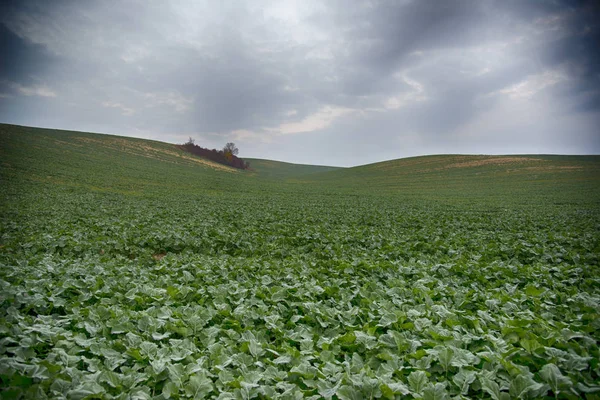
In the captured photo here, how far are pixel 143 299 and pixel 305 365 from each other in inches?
162

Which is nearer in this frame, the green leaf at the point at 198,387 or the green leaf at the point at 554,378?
the green leaf at the point at 554,378

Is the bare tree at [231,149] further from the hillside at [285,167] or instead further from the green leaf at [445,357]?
the green leaf at [445,357]

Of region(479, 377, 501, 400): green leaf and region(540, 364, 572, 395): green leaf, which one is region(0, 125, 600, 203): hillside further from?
region(540, 364, 572, 395): green leaf

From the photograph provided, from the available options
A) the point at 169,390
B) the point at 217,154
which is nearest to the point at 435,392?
the point at 169,390

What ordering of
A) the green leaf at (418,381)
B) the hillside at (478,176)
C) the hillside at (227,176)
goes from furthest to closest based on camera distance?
the hillside at (478,176), the hillside at (227,176), the green leaf at (418,381)

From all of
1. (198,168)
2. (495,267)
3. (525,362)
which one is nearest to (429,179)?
(198,168)

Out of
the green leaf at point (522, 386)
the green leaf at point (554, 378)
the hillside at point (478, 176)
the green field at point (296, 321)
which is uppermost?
the hillside at point (478, 176)

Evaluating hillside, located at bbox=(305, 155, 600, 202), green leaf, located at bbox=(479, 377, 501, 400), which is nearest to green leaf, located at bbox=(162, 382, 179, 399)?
green leaf, located at bbox=(479, 377, 501, 400)

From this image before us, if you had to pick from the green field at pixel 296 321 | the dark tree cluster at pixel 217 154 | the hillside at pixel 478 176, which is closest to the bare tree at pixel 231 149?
the dark tree cluster at pixel 217 154

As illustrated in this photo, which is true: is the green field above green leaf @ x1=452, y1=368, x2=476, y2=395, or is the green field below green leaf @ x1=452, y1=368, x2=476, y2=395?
below

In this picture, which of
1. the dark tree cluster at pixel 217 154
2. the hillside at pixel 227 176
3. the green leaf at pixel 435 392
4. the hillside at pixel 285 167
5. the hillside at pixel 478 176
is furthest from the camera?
the hillside at pixel 285 167

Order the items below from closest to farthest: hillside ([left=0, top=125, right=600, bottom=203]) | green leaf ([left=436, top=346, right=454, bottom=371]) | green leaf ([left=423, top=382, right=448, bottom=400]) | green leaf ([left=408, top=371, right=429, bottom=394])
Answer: green leaf ([left=423, top=382, right=448, bottom=400])
green leaf ([left=408, top=371, right=429, bottom=394])
green leaf ([left=436, top=346, right=454, bottom=371])
hillside ([left=0, top=125, right=600, bottom=203])

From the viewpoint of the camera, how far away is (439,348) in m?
4.36

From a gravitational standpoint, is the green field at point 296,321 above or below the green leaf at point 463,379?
below
